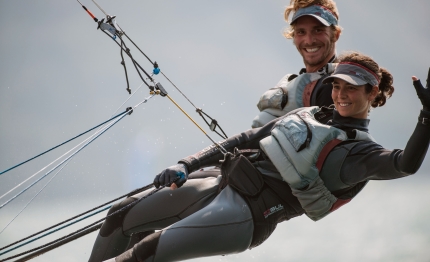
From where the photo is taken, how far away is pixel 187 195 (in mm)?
5602

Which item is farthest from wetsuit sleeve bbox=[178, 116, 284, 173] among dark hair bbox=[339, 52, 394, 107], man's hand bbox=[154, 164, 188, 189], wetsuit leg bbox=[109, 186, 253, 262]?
dark hair bbox=[339, 52, 394, 107]

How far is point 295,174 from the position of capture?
518 cm

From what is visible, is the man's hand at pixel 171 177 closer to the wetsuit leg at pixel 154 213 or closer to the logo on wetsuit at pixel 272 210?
the wetsuit leg at pixel 154 213

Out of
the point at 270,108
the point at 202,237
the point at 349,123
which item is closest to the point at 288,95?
the point at 270,108

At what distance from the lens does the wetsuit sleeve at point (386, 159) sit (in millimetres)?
4511

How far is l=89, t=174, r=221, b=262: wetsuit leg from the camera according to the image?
18.3 ft

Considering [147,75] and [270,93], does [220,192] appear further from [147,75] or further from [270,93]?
[147,75]

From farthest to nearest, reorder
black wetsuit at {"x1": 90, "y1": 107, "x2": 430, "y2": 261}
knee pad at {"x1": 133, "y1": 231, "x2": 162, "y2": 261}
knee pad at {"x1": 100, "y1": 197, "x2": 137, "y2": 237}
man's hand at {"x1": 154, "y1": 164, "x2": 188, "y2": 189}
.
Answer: knee pad at {"x1": 100, "y1": 197, "x2": 137, "y2": 237}, man's hand at {"x1": 154, "y1": 164, "x2": 188, "y2": 189}, knee pad at {"x1": 133, "y1": 231, "x2": 162, "y2": 261}, black wetsuit at {"x1": 90, "y1": 107, "x2": 430, "y2": 261}

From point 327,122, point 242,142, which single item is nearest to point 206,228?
point 242,142

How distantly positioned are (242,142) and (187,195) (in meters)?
0.64

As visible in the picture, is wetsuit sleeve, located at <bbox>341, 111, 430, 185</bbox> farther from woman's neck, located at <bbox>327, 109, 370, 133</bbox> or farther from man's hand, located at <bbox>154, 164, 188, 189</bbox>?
man's hand, located at <bbox>154, 164, 188, 189</bbox>

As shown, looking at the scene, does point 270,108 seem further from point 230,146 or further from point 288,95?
point 230,146

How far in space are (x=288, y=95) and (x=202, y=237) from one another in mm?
1729

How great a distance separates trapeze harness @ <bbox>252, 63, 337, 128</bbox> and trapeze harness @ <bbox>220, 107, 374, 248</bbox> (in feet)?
1.50
